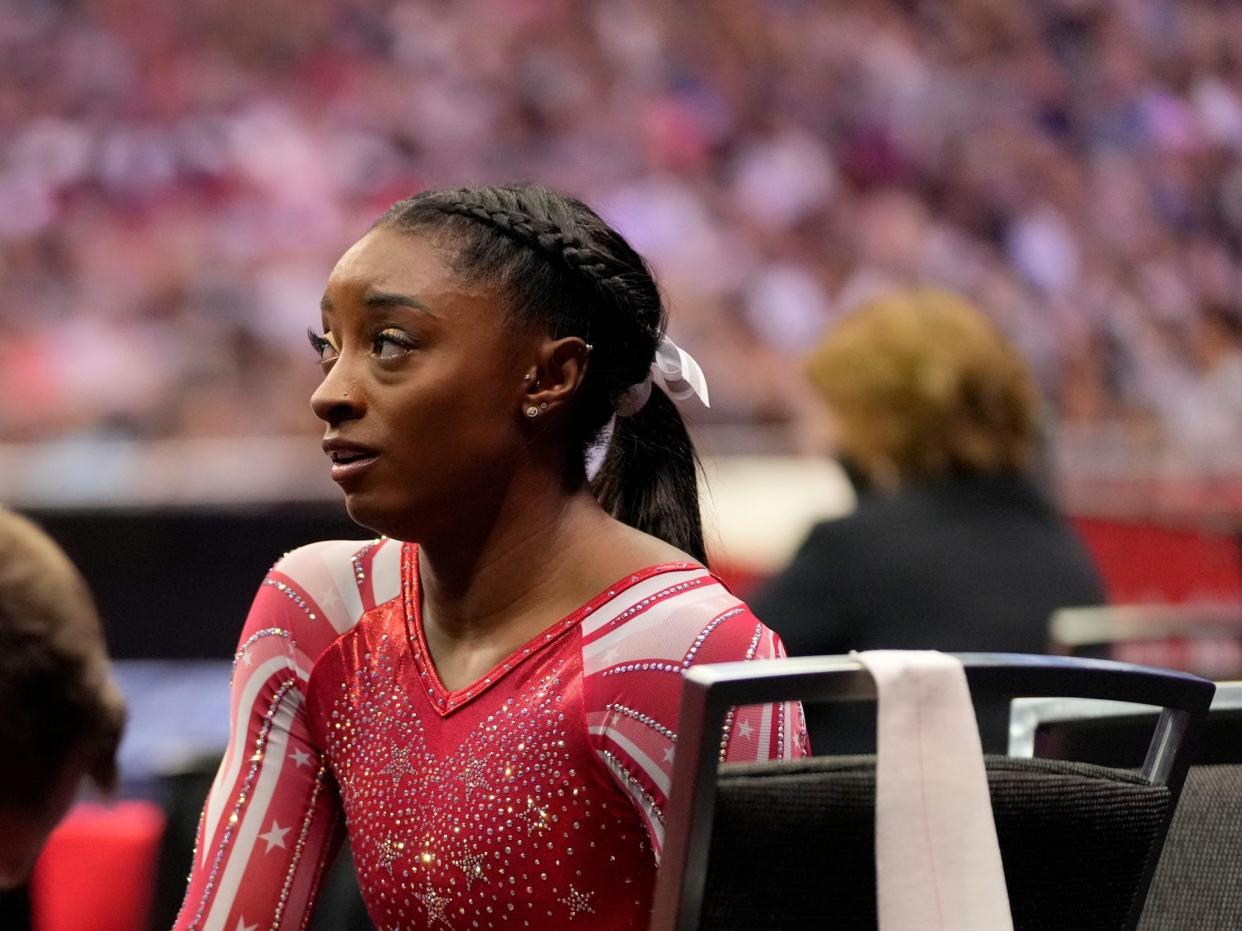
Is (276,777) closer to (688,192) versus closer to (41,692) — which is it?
(41,692)

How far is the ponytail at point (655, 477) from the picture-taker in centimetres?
138

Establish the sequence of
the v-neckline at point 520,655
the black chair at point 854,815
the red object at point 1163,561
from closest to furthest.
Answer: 1. the black chair at point 854,815
2. the v-neckline at point 520,655
3. the red object at point 1163,561

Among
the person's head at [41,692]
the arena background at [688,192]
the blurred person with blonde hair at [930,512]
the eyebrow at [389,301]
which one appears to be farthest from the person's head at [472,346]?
the arena background at [688,192]

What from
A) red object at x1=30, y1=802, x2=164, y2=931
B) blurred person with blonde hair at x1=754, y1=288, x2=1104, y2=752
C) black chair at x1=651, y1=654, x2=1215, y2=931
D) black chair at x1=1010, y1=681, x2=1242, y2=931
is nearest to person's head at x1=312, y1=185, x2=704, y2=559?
black chair at x1=651, y1=654, x2=1215, y2=931

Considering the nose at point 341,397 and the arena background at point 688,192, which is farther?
the arena background at point 688,192

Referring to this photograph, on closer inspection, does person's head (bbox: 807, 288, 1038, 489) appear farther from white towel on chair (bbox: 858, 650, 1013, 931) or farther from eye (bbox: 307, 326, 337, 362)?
white towel on chair (bbox: 858, 650, 1013, 931)

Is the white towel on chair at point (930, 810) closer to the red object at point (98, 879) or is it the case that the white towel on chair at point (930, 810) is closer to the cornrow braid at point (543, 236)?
the cornrow braid at point (543, 236)

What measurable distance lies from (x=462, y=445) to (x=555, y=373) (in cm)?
9

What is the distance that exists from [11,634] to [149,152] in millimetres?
6951

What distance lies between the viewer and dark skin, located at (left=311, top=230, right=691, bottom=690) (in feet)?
3.88

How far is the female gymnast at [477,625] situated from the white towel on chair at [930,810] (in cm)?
19

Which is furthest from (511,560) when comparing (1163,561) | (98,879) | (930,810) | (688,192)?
(688,192)

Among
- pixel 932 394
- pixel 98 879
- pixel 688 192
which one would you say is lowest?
pixel 98 879

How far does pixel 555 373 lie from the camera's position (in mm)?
1230
